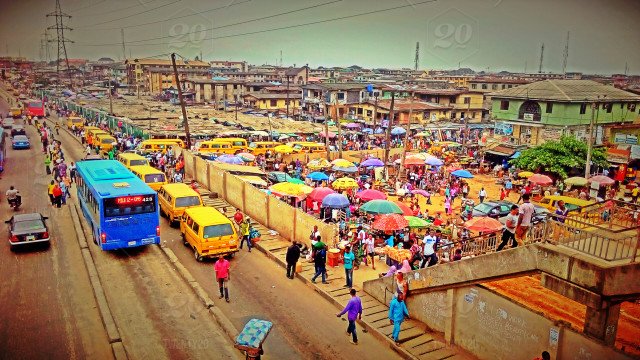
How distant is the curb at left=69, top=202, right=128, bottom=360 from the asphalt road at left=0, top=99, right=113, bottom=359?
→ 0.17 metres

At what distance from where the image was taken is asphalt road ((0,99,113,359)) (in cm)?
1102

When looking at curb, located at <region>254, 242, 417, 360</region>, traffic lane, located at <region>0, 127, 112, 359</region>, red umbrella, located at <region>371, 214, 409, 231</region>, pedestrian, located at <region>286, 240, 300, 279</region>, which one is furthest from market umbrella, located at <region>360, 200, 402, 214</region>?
traffic lane, located at <region>0, 127, 112, 359</region>

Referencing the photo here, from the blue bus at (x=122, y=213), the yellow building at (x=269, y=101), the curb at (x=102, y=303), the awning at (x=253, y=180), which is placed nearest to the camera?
the curb at (x=102, y=303)

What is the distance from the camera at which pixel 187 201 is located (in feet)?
68.9

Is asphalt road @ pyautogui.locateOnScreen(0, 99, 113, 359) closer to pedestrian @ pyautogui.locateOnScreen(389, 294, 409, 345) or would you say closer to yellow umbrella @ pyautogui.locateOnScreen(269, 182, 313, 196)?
pedestrian @ pyautogui.locateOnScreen(389, 294, 409, 345)

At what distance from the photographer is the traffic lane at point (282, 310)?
1167 cm

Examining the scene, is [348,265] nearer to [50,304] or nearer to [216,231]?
[216,231]

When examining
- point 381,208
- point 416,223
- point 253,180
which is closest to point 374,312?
point 416,223

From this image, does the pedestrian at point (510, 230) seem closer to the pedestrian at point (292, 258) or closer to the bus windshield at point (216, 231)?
the pedestrian at point (292, 258)

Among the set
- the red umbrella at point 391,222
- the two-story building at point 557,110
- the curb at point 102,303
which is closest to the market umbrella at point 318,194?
the red umbrella at point 391,222

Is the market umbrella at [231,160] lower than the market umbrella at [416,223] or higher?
higher

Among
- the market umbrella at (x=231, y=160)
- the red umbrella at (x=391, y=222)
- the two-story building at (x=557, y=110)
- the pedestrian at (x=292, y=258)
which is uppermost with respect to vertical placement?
the two-story building at (x=557, y=110)

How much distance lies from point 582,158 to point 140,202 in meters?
34.6

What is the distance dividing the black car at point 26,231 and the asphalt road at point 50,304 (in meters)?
0.51
